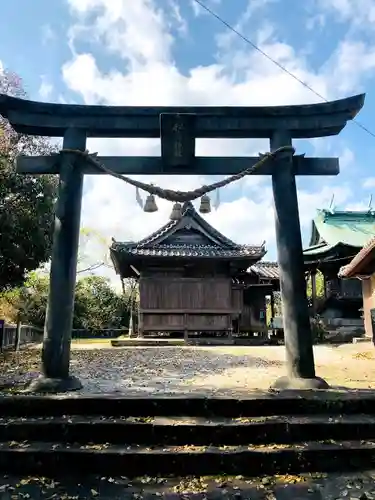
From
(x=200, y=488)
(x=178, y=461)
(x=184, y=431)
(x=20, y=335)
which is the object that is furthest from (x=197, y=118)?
(x=20, y=335)

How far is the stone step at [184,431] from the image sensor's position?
4.16m

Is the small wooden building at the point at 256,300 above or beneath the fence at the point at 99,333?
above

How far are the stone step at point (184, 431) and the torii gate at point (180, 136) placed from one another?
196 centimetres

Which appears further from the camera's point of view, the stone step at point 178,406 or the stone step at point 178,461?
the stone step at point 178,406

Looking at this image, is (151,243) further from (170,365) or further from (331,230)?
(331,230)

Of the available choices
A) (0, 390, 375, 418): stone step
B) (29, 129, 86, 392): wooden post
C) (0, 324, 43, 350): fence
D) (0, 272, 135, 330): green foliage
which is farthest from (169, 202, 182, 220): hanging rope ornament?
(0, 272, 135, 330): green foliage

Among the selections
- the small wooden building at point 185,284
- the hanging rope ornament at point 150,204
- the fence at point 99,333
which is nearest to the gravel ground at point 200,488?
the hanging rope ornament at point 150,204

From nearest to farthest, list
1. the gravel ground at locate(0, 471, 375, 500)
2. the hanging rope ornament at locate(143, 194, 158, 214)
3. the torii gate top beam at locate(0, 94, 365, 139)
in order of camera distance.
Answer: the gravel ground at locate(0, 471, 375, 500) → the torii gate top beam at locate(0, 94, 365, 139) → the hanging rope ornament at locate(143, 194, 158, 214)

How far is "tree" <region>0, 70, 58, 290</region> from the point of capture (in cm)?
1220

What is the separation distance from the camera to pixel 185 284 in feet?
64.9

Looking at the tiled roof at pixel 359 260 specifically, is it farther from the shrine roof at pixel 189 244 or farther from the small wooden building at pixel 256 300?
the small wooden building at pixel 256 300

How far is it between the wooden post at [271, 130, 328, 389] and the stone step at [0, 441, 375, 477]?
1480 millimetres

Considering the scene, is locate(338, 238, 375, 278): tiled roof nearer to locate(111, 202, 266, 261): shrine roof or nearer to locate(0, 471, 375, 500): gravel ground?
locate(111, 202, 266, 261): shrine roof

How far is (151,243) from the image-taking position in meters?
20.6
